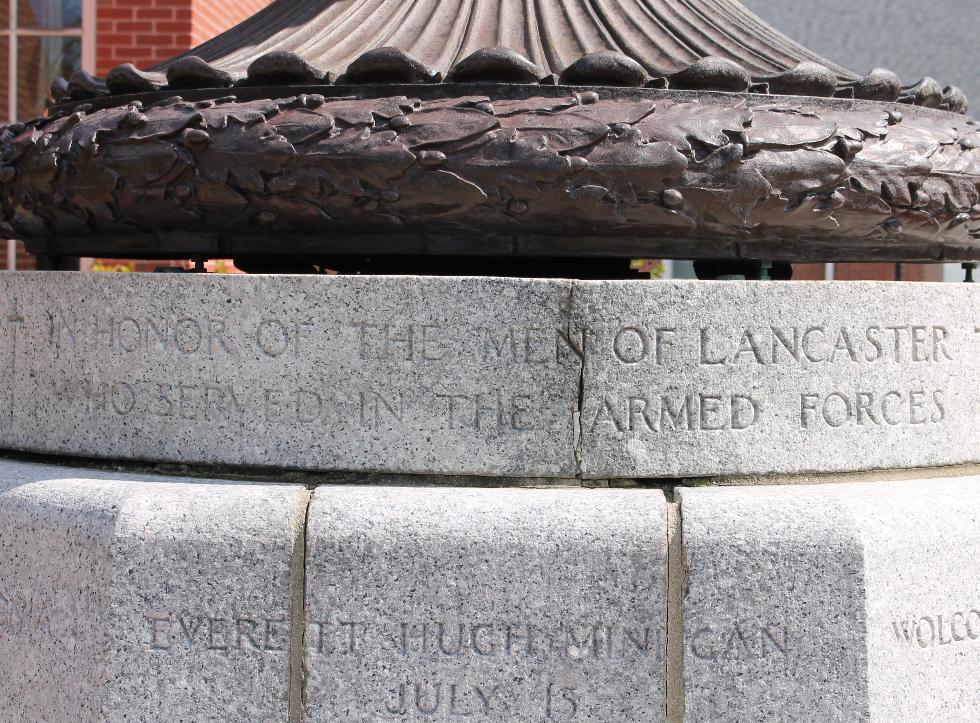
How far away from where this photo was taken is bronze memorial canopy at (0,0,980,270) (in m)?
2.49

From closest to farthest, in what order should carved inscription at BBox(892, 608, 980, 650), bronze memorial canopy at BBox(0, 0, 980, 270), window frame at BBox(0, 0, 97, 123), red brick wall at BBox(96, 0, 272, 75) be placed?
carved inscription at BBox(892, 608, 980, 650)
bronze memorial canopy at BBox(0, 0, 980, 270)
red brick wall at BBox(96, 0, 272, 75)
window frame at BBox(0, 0, 97, 123)

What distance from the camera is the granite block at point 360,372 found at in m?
2.38

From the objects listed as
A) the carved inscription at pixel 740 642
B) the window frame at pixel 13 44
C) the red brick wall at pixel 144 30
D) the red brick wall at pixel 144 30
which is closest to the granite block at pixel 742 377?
the carved inscription at pixel 740 642

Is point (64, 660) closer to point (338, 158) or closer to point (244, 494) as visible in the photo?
point (244, 494)

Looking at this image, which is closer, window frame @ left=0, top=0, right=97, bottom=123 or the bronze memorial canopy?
the bronze memorial canopy

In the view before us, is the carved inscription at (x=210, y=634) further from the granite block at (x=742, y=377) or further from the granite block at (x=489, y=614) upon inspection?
the granite block at (x=742, y=377)

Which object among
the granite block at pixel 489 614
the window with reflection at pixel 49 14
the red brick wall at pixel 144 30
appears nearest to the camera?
the granite block at pixel 489 614

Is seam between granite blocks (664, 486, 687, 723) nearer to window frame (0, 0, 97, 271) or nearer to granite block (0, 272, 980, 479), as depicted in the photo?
granite block (0, 272, 980, 479)

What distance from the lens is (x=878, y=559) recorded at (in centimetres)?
228

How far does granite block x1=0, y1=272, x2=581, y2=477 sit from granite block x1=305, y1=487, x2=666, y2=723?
188 mm

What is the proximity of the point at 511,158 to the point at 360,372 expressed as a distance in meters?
0.60

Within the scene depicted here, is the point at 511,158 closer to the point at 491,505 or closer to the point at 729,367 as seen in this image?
the point at 729,367

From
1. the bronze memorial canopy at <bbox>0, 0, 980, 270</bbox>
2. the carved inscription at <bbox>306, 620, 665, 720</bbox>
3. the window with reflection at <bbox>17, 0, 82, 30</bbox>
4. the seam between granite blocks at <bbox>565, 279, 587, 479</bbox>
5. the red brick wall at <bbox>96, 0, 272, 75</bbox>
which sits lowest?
the carved inscription at <bbox>306, 620, 665, 720</bbox>

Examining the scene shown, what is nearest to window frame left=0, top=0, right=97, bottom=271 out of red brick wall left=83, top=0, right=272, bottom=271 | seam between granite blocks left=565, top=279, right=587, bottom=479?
red brick wall left=83, top=0, right=272, bottom=271
